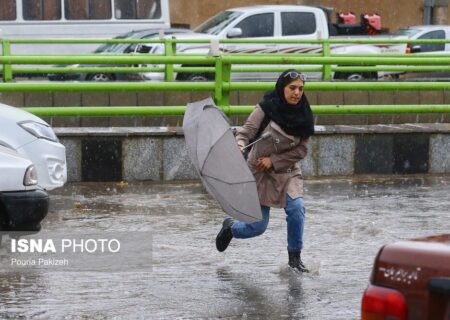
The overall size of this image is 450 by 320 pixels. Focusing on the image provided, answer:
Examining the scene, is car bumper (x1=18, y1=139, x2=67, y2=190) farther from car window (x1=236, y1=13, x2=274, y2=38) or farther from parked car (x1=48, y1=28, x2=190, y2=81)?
car window (x1=236, y1=13, x2=274, y2=38)

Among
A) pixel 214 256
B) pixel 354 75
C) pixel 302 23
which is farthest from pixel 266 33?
pixel 214 256

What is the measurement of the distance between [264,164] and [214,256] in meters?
0.96

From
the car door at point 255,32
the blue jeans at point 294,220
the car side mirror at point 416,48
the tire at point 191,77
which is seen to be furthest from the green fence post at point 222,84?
the car side mirror at point 416,48

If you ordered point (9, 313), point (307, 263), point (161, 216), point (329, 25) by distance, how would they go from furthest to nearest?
point (329, 25) → point (161, 216) → point (307, 263) → point (9, 313)

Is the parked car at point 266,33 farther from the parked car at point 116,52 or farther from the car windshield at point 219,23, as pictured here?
the parked car at point 116,52

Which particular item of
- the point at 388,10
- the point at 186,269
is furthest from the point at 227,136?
the point at 388,10

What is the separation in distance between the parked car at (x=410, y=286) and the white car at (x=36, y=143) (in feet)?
19.7

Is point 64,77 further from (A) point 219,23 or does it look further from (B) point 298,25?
(B) point 298,25

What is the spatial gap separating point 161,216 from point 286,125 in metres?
2.69

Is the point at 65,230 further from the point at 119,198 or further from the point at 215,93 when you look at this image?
the point at 215,93

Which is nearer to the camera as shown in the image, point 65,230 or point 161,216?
point 65,230

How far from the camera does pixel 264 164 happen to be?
8516 millimetres

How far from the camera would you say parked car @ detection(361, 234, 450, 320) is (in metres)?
4.29

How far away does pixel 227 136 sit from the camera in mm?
8375
